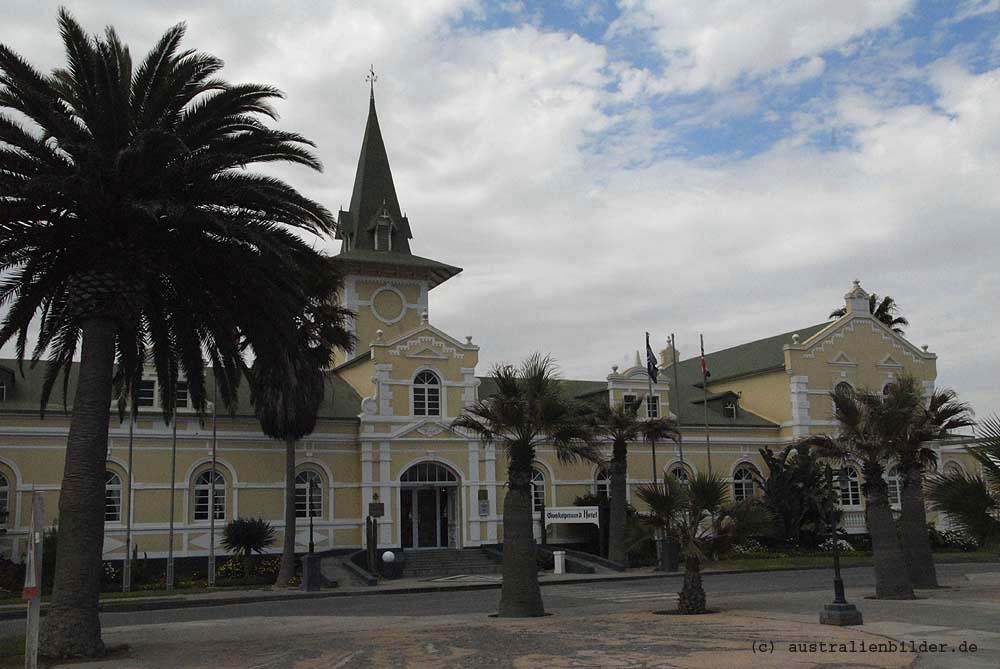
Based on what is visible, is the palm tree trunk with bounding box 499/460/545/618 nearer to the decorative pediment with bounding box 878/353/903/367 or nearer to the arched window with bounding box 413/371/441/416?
the arched window with bounding box 413/371/441/416

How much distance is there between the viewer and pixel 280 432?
34469 millimetres

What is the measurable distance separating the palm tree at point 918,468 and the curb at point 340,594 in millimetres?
9747

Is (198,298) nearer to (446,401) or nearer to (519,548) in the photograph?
(519,548)

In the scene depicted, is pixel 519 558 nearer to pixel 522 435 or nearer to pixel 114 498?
pixel 522 435

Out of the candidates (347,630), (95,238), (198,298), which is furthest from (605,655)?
(95,238)

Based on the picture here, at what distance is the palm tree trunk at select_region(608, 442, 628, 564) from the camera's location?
36.9 m

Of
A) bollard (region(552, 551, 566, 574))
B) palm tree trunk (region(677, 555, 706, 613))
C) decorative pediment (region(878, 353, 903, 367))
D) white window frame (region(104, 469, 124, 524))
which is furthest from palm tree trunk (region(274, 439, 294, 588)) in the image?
decorative pediment (region(878, 353, 903, 367))

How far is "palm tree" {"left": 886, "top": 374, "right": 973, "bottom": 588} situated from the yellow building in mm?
13778

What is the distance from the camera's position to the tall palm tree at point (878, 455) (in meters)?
22.1

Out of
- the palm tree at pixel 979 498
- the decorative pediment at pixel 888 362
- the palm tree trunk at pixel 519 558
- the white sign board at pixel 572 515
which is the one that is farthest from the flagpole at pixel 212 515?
the decorative pediment at pixel 888 362

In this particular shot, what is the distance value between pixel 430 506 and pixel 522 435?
1922 cm

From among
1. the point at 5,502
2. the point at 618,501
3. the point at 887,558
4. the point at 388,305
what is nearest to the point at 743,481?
the point at 618,501

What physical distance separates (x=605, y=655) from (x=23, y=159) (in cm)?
1225

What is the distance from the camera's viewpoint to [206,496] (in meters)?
36.4
